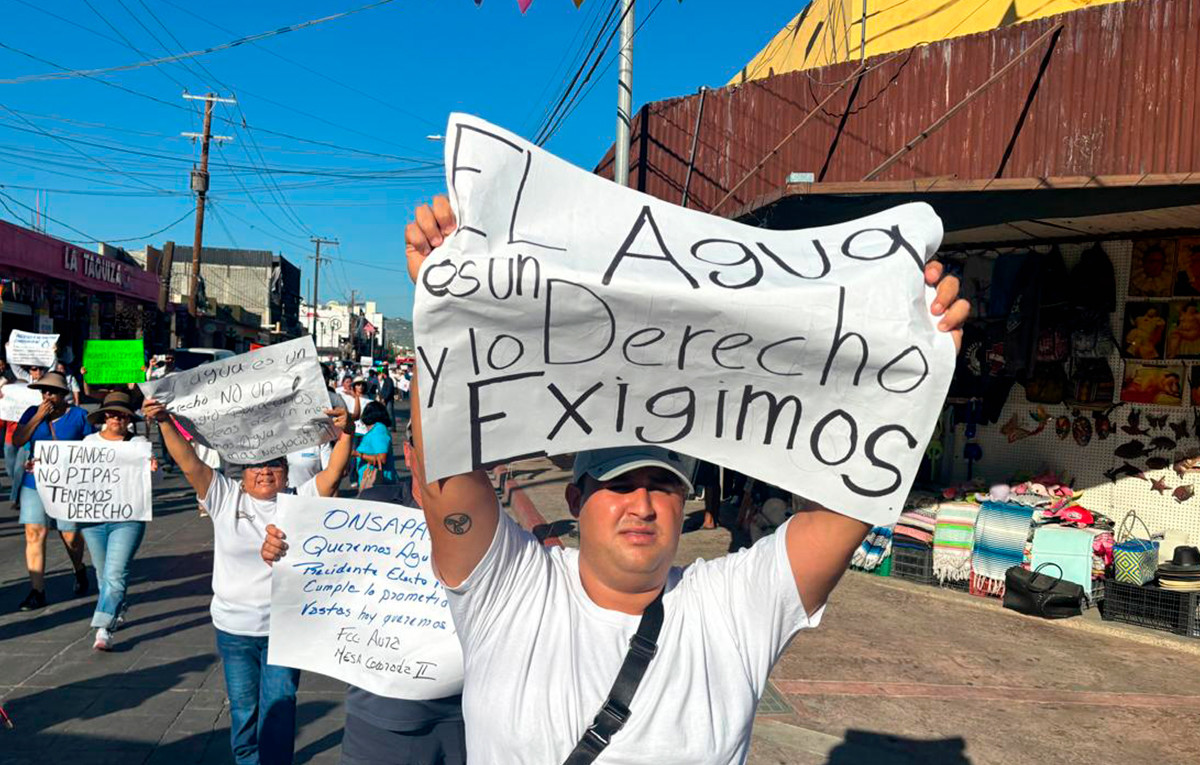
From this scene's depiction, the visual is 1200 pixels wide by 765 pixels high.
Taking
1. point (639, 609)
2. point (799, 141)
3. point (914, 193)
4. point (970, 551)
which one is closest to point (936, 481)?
point (970, 551)

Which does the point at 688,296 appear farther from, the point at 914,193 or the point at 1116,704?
the point at 1116,704

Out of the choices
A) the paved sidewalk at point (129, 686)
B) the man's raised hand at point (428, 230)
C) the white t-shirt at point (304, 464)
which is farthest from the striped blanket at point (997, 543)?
the man's raised hand at point (428, 230)

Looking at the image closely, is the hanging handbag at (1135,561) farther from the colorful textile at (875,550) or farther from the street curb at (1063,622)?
the colorful textile at (875,550)

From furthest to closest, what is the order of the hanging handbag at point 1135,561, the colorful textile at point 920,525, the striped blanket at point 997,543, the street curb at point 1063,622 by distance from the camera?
1. the colorful textile at point 920,525
2. the striped blanket at point 997,543
3. the hanging handbag at point 1135,561
4. the street curb at point 1063,622

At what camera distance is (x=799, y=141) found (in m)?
9.92

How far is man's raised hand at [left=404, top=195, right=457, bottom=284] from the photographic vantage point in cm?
196

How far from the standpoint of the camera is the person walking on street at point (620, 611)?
2027mm

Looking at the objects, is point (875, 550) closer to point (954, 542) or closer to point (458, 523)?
point (954, 542)

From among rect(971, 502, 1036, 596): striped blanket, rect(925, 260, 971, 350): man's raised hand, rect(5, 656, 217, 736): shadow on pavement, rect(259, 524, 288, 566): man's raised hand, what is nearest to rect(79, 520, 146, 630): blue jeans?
rect(5, 656, 217, 736): shadow on pavement

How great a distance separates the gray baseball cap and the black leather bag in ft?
22.0

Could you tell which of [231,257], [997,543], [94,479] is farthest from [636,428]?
[231,257]

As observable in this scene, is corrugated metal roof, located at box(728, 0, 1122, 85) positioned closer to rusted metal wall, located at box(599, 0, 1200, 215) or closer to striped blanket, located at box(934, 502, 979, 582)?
rusted metal wall, located at box(599, 0, 1200, 215)

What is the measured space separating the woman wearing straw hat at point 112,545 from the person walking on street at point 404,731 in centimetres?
385

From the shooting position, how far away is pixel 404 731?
3342 millimetres
